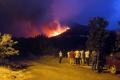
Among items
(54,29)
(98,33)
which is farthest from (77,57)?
(54,29)

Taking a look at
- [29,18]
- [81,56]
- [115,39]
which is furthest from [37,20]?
[81,56]

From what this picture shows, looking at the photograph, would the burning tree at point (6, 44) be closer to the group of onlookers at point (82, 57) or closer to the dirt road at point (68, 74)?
the dirt road at point (68, 74)

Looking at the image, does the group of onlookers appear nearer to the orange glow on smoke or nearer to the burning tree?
the burning tree

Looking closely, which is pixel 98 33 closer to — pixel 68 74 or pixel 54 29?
pixel 68 74

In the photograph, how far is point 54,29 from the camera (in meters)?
61.8

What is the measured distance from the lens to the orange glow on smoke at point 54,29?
60312 mm

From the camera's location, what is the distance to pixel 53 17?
206ft

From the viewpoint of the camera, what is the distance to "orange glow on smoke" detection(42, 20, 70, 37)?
60312 mm

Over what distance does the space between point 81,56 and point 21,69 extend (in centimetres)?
731

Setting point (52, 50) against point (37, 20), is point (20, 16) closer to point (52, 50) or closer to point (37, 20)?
point (37, 20)

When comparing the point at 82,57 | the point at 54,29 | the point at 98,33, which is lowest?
the point at 82,57

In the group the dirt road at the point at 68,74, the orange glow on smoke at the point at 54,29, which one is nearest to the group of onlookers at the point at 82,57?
the dirt road at the point at 68,74

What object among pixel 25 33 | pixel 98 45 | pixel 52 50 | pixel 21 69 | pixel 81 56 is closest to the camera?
pixel 21 69

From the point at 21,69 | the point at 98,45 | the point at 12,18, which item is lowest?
the point at 21,69
